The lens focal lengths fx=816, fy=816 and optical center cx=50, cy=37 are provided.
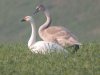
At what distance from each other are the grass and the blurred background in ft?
192

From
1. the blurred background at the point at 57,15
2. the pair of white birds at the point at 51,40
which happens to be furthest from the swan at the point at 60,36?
the blurred background at the point at 57,15

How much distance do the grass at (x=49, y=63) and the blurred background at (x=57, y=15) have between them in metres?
58.5

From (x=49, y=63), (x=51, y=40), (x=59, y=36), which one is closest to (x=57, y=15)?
(x=51, y=40)

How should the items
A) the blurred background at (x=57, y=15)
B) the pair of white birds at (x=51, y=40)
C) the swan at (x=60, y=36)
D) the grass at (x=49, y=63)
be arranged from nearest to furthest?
1. the grass at (x=49, y=63)
2. the pair of white birds at (x=51, y=40)
3. the swan at (x=60, y=36)
4. the blurred background at (x=57, y=15)

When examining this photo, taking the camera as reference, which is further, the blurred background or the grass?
the blurred background

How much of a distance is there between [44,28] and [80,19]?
66918 millimetres

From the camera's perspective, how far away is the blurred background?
7912 cm

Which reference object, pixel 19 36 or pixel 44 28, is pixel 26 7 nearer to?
pixel 19 36

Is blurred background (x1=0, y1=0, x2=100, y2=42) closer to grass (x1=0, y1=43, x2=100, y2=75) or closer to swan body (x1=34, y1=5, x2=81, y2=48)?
swan body (x1=34, y1=5, x2=81, y2=48)

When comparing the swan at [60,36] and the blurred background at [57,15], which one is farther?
the blurred background at [57,15]

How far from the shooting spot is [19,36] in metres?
75.2

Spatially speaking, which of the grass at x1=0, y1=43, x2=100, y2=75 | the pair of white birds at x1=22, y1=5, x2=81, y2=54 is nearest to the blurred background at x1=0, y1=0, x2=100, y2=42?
the pair of white birds at x1=22, y1=5, x2=81, y2=54

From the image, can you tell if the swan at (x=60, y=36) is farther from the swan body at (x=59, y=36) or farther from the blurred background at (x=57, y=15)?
the blurred background at (x=57, y=15)

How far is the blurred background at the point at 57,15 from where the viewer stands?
79.1m
